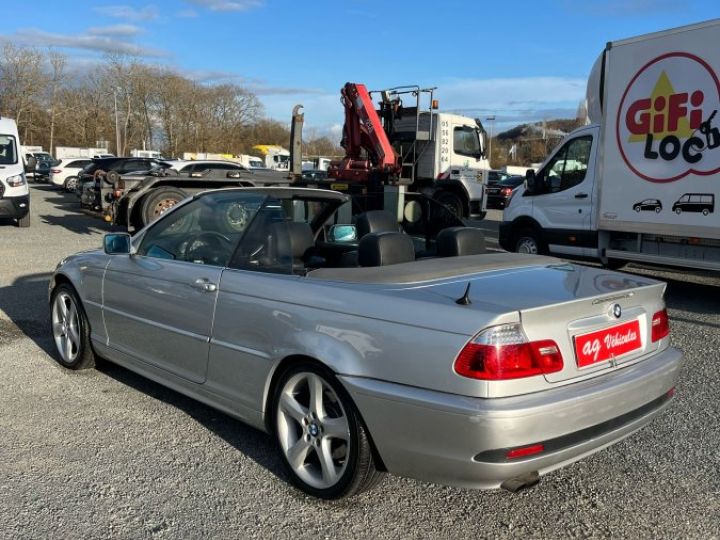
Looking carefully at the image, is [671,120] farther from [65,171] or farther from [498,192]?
[65,171]

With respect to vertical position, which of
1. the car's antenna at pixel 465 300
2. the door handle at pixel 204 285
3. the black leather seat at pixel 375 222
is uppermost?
the black leather seat at pixel 375 222

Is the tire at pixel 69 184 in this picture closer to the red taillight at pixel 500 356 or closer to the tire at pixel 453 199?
the tire at pixel 453 199

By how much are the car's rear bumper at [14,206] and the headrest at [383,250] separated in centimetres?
1320

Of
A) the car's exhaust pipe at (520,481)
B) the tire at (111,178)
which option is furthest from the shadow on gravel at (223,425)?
the tire at (111,178)

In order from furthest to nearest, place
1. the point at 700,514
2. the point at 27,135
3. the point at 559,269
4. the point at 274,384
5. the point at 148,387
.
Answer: the point at 27,135 → the point at 148,387 → the point at 559,269 → the point at 274,384 → the point at 700,514

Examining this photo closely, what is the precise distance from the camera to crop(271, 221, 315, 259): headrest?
→ 139 inches

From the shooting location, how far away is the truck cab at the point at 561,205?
913cm

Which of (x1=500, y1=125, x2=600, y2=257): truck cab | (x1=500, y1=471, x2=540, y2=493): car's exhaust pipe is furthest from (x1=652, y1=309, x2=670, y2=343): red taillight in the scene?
(x1=500, y1=125, x2=600, y2=257): truck cab

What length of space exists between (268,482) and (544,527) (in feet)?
4.41

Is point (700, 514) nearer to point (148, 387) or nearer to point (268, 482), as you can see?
point (268, 482)

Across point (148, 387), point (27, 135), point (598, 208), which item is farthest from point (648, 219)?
point (27, 135)

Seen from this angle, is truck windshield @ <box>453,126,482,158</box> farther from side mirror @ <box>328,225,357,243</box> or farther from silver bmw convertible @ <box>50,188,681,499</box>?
silver bmw convertible @ <box>50,188,681,499</box>

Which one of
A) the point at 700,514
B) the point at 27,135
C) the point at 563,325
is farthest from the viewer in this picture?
the point at 27,135

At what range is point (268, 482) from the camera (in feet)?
10.7
